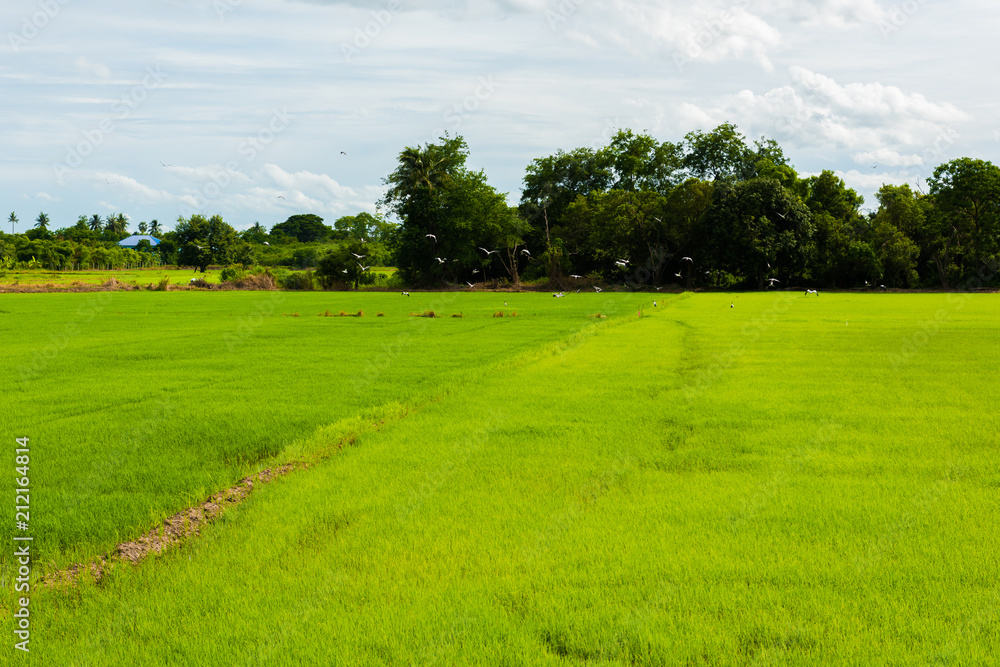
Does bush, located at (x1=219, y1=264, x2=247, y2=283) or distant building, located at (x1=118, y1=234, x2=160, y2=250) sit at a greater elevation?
distant building, located at (x1=118, y1=234, x2=160, y2=250)

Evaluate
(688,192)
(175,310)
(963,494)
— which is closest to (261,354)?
(963,494)

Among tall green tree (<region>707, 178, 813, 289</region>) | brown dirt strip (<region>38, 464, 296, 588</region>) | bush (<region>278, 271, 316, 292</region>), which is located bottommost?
brown dirt strip (<region>38, 464, 296, 588</region>)

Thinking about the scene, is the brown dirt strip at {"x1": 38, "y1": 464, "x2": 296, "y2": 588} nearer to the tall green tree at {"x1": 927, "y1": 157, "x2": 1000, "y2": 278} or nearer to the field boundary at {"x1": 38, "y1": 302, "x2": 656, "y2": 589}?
the field boundary at {"x1": 38, "y1": 302, "x2": 656, "y2": 589}

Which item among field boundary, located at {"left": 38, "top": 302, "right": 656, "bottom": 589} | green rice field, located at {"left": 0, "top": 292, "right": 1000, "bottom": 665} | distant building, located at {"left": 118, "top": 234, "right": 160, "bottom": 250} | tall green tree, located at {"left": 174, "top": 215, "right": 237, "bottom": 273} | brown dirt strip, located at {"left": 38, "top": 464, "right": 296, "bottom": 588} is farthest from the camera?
distant building, located at {"left": 118, "top": 234, "right": 160, "bottom": 250}

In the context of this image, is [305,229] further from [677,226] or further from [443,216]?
[677,226]

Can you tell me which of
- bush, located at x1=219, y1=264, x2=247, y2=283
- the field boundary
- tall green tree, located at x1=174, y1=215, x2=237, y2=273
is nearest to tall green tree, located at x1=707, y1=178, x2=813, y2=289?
bush, located at x1=219, y1=264, x2=247, y2=283

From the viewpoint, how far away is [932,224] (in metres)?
58.5

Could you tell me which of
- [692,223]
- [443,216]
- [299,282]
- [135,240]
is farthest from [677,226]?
[135,240]

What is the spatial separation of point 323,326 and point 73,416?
17.2m

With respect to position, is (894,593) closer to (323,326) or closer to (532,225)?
(323,326)

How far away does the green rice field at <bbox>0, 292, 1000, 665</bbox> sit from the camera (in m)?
4.36

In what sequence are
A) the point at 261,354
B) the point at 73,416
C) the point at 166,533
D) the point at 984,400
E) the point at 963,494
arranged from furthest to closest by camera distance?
the point at 261,354 → the point at 984,400 → the point at 73,416 → the point at 963,494 → the point at 166,533

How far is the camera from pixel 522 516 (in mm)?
6359

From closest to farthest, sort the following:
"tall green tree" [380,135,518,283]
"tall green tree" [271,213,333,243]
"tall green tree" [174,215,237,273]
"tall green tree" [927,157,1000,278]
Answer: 1. "tall green tree" [927,157,1000,278]
2. "tall green tree" [380,135,518,283]
3. "tall green tree" [174,215,237,273]
4. "tall green tree" [271,213,333,243]
